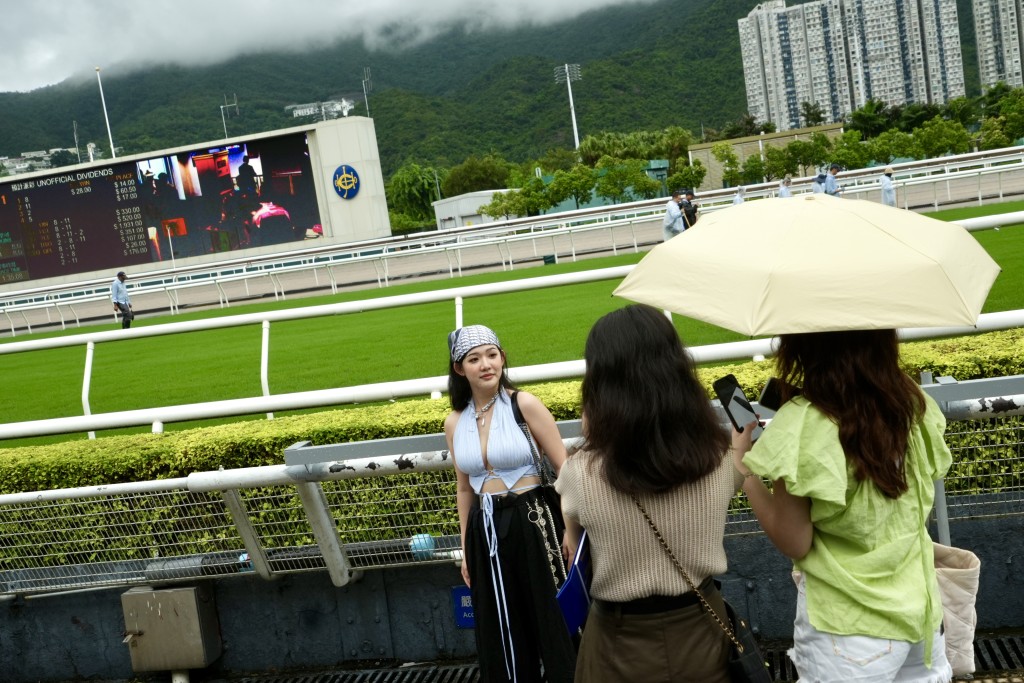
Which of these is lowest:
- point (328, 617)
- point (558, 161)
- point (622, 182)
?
point (328, 617)

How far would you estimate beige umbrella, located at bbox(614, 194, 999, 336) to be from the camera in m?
1.91

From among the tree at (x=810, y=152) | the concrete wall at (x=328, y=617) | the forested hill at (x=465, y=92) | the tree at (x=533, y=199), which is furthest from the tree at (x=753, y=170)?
the concrete wall at (x=328, y=617)

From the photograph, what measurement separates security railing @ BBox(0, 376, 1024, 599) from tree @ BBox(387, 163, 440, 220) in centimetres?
6636

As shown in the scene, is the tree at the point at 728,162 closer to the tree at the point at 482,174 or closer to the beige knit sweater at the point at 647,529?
the tree at the point at 482,174

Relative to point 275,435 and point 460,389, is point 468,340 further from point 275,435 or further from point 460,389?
point 275,435

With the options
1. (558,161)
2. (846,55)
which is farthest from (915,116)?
(846,55)

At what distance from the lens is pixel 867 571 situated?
1888mm

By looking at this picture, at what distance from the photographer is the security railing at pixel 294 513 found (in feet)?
10.1

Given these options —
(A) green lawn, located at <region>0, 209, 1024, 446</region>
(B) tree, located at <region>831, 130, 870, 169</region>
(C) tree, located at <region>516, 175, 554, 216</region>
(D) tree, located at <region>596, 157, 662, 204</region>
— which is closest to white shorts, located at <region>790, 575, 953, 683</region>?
(A) green lawn, located at <region>0, 209, 1024, 446</region>

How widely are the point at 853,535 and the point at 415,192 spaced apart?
230 ft

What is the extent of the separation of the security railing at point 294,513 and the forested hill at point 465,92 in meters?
86.2

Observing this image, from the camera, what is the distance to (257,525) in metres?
3.65

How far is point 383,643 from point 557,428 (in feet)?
4.85

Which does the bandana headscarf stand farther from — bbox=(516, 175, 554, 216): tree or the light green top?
bbox=(516, 175, 554, 216): tree
